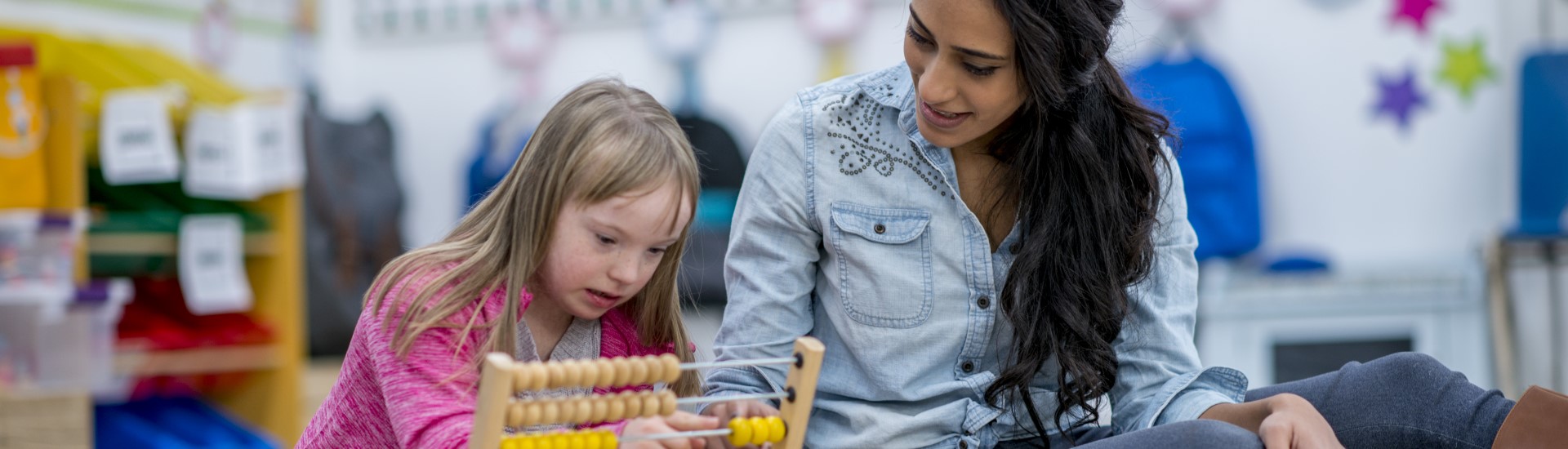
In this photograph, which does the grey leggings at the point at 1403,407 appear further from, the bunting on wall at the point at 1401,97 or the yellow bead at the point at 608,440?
the bunting on wall at the point at 1401,97

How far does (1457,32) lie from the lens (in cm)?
353

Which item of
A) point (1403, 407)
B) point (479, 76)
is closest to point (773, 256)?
point (1403, 407)

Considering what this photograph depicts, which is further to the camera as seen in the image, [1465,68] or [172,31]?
[172,31]

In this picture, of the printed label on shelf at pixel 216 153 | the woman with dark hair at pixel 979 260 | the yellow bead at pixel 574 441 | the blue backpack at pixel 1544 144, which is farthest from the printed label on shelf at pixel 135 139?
the blue backpack at pixel 1544 144

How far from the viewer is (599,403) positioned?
111 centimetres

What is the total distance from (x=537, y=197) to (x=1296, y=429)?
0.75 m

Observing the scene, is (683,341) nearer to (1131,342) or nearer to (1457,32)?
(1131,342)

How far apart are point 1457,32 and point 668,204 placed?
3025 millimetres

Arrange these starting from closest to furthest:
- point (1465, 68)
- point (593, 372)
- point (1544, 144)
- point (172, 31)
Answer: point (593, 372), point (1544, 144), point (1465, 68), point (172, 31)

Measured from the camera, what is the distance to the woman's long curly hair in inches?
53.4

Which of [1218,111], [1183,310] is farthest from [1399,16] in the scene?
[1183,310]

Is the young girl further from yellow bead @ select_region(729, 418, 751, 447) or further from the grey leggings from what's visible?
the grey leggings

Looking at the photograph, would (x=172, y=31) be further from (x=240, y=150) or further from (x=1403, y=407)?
(x=1403, y=407)

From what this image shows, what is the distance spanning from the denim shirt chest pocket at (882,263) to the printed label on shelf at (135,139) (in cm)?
196
